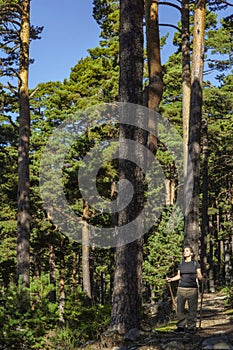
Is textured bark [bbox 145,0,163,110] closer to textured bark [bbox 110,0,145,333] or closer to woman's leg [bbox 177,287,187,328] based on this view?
textured bark [bbox 110,0,145,333]

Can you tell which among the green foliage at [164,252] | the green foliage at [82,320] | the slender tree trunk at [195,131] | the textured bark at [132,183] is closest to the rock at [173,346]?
the textured bark at [132,183]

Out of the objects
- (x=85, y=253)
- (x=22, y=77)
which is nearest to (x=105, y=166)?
(x=85, y=253)

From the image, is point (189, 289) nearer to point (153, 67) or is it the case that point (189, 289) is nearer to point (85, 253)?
point (153, 67)

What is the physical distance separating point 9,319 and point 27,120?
7.97 meters

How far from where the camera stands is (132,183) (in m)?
7.61

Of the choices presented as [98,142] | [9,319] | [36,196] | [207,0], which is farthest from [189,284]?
[36,196]

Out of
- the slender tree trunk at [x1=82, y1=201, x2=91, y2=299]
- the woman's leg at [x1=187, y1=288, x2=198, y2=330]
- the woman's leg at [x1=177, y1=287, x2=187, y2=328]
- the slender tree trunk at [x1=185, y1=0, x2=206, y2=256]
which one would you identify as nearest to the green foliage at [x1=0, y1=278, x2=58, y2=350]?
the woman's leg at [x1=177, y1=287, x2=187, y2=328]

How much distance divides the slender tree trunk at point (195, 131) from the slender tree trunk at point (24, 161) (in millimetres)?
4434

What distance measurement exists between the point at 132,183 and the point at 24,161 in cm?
606

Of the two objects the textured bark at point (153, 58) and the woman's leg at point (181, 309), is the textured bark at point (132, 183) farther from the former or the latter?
the textured bark at point (153, 58)

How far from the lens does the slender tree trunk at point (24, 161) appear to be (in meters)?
12.1

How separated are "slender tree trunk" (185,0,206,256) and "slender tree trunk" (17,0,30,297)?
4.43 m

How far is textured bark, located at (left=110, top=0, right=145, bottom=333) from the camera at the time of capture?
7.05 meters

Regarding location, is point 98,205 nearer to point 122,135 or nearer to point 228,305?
point 228,305
